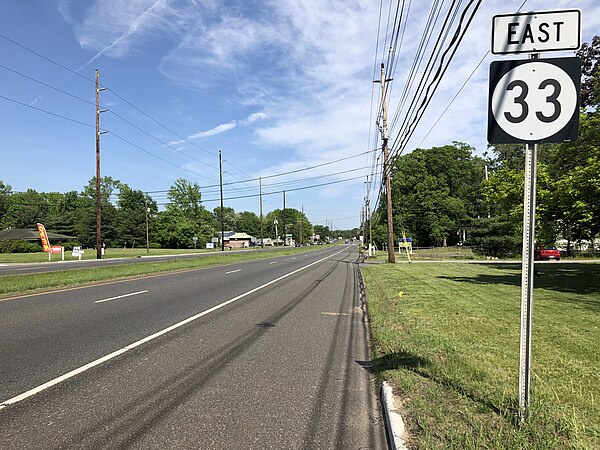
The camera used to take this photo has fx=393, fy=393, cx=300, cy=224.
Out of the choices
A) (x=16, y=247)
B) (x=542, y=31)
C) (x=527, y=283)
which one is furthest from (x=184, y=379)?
(x=16, y=247)

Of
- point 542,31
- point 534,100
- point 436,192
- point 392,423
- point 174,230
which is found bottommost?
point 392,423

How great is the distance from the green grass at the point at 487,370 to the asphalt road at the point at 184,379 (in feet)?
1.64

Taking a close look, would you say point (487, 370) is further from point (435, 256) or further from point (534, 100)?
point (435, 256)

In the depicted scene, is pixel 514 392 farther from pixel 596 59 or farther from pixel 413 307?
pixel 596 59

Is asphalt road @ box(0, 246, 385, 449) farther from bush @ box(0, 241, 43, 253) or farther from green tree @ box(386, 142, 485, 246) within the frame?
green tree @ box(386, 142, 485, 246)

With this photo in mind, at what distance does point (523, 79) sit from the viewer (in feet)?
11.3

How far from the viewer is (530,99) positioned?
3.43 m

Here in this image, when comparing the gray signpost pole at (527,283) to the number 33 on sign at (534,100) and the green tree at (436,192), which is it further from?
the green tree at (436,192)

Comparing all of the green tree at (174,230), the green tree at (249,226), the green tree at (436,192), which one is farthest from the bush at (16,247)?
the green tree at (249,226)

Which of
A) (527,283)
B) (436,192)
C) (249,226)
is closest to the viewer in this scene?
(527,283)

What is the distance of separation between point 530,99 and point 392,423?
314cm

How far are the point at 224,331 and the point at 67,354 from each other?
261cm

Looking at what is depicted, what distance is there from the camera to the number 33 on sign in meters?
3.32

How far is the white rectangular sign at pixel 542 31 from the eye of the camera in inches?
136
